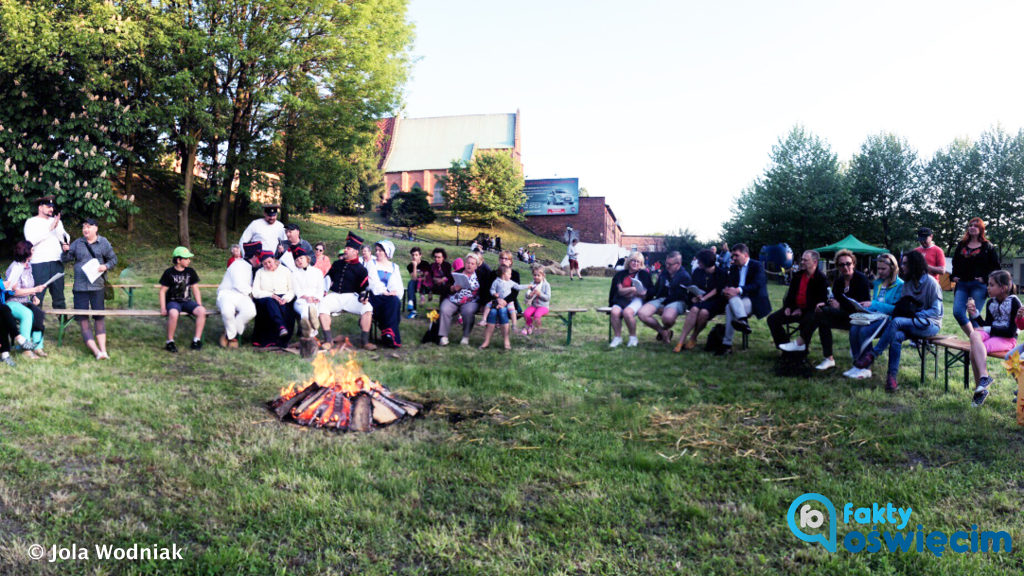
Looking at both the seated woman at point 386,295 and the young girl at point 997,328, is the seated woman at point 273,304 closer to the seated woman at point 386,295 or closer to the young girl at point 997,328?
the seated woman at point 386,295

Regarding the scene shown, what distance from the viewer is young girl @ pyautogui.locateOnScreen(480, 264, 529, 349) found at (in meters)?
8.66

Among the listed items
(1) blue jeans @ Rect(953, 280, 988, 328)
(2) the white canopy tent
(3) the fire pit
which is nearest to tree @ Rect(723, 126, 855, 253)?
(2) the white canopy tent

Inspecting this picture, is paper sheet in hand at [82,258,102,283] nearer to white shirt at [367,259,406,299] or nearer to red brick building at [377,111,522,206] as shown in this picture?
white shirt at [367,259,406,299]

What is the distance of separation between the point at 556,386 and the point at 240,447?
10.6 ft

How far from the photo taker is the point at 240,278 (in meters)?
8.35

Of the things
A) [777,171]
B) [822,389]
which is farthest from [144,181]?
[777,171]

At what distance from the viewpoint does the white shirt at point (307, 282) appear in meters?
8.71

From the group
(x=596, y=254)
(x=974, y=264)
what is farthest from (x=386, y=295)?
(x=596, y=254)

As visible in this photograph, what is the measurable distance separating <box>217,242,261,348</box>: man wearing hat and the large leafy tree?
9725 millimetres

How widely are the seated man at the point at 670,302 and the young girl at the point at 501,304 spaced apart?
2119mm

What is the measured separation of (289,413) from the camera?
493 centimetres

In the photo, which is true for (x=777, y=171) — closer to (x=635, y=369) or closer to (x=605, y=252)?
(x=605, y=252)

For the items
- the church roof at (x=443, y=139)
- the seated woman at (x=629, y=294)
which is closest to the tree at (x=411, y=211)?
the church roof at (x=443, y=139)

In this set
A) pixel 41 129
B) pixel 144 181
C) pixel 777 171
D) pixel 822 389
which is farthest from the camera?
pixel 777 171
